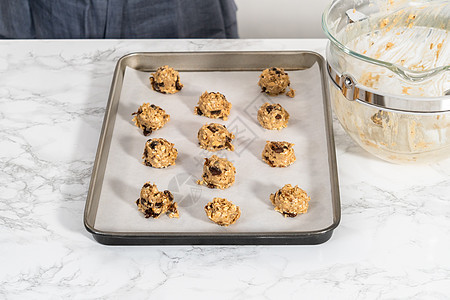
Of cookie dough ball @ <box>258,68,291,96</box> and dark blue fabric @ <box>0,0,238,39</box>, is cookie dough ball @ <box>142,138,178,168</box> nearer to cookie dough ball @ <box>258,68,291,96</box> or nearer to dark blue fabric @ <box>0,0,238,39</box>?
cookie dough ball @ <box>258,68,291,96</box>

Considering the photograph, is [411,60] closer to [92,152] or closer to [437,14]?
[437,14]

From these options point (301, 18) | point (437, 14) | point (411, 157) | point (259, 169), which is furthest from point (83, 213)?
point (301, 18)

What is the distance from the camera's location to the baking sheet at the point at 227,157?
91cm

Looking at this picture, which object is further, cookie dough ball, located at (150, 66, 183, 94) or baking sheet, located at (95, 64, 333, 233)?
cookie dough ball, located at (150, 66, 183, 94)

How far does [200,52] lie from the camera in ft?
3.89

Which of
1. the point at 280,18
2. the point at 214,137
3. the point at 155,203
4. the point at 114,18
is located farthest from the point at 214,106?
the point at 280,18

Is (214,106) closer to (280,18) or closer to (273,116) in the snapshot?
(273,116)

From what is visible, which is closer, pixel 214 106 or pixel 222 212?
pixel 222 212

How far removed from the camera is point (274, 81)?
1.11m

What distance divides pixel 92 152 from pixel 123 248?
0.74ft

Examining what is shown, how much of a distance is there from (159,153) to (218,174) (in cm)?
10

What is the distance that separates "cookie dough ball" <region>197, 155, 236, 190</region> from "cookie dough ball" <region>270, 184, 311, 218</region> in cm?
8

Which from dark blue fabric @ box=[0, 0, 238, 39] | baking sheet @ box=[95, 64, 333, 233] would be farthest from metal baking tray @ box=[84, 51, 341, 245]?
dark blue fabric @ box=[0, 0, 238, 39]

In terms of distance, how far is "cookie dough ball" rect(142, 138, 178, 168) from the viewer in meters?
0.98
